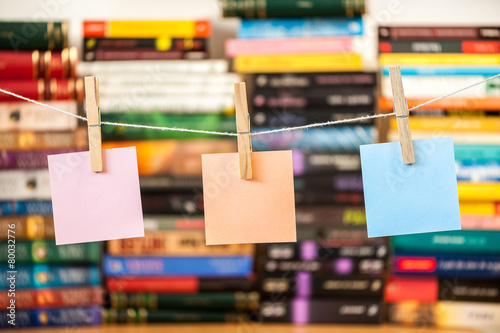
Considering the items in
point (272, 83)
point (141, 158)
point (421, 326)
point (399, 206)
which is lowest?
point (421, 326)

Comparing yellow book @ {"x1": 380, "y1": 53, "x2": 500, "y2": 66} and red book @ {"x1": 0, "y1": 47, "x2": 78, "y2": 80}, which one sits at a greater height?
red book @ {"x1": 0, "y1": 47, "x2": 78, "y2": 80}

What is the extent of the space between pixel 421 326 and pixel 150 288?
0.53 m

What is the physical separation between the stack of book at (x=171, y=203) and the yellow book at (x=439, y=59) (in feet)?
1.00

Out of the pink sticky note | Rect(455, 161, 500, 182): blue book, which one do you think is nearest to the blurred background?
Rect(455, 161, 500, 182): blue book

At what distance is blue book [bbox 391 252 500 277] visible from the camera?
0.88m

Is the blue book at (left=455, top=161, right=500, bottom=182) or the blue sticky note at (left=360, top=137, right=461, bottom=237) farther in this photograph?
the blue book at (left=455, top=161, right=500, bottom=182)

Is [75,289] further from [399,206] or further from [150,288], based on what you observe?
[399,206]

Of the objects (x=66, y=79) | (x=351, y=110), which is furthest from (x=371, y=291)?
(x=66, y=79)

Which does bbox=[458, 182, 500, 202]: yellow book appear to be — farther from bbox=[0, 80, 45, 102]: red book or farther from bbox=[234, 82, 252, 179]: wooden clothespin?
bbox=[0, 80, 45, 102]: red book

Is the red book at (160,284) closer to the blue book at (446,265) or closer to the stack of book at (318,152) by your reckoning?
the stack of book at (318,152)

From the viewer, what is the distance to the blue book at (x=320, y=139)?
0.88 meters

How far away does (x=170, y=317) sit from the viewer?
2.91 ft

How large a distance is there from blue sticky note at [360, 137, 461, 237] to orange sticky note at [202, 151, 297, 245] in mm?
81

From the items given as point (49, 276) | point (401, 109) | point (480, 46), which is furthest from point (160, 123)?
point (480, 46)
